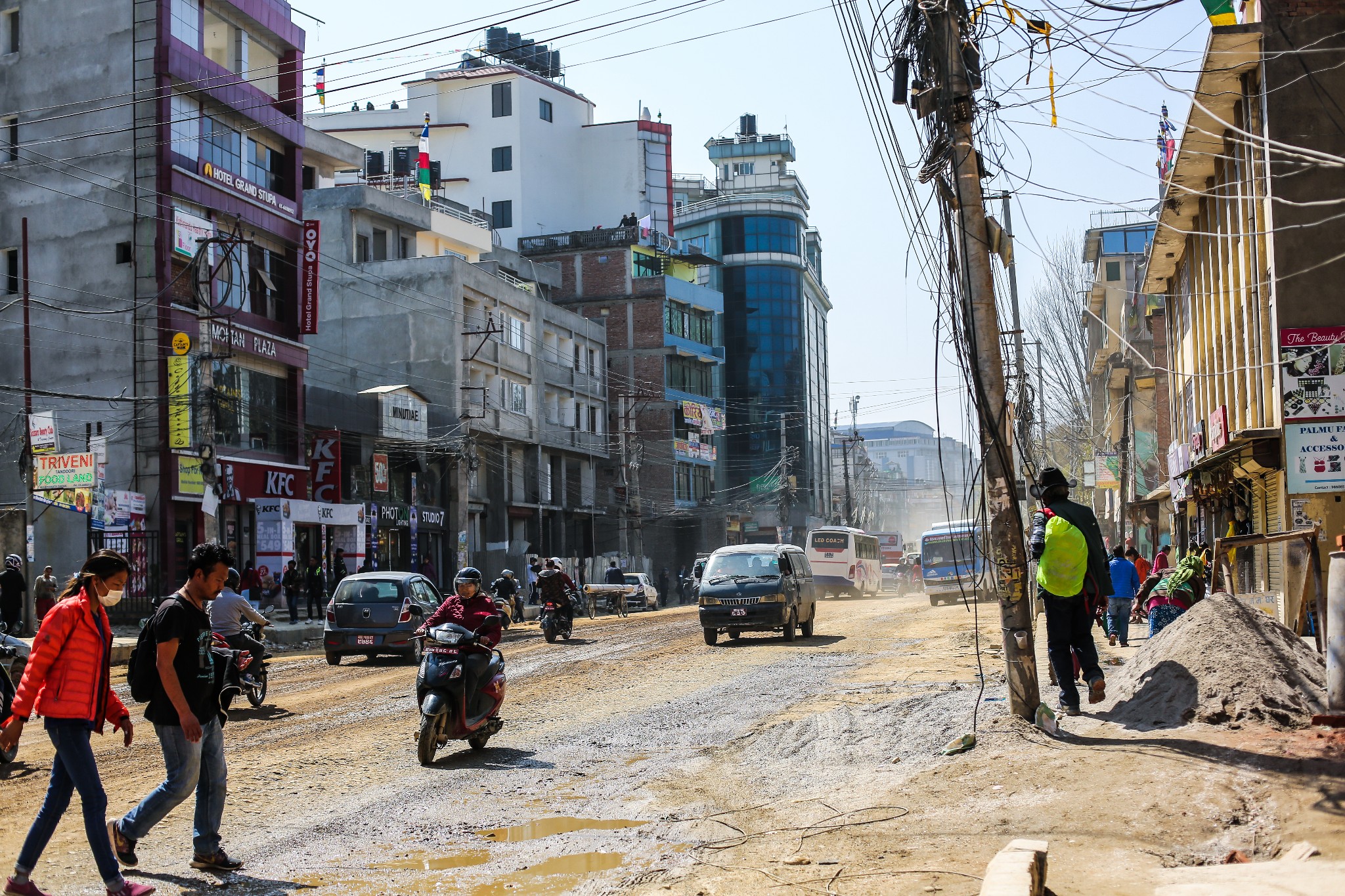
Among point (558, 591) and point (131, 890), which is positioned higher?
point (558, 591)

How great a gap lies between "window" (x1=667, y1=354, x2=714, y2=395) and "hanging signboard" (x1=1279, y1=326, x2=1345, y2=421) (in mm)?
63043

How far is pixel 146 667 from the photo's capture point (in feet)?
23.2

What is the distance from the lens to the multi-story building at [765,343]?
9519 centimetres

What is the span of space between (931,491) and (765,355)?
93752 mm

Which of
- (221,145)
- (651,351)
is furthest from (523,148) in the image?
(221,145)

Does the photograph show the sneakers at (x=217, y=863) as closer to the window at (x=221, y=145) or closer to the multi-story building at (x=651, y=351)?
the window at (x=221, y=145)

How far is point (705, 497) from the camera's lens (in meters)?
85.3

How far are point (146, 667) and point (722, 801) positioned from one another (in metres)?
4.07

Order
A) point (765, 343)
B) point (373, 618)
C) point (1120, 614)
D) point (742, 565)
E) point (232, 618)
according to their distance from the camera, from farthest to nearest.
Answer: point (765, 343) → point (742, 565) → point (373, 618) → point (1120, 614) → point (232, 618)

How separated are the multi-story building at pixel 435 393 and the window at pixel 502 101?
52.1ft

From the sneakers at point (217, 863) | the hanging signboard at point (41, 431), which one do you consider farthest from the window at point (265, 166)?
the sneakers at point (217, 863)

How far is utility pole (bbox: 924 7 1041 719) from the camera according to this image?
34.1ft

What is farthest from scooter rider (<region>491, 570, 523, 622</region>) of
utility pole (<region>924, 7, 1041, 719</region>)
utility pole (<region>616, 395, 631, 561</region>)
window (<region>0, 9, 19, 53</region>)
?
utility pole (<region>616, 395, 631, 561</region>)

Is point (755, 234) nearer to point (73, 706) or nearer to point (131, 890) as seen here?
point (73, 706)
